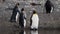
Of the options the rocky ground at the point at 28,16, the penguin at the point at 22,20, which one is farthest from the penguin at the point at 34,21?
the rocky ground at the point at 28,16

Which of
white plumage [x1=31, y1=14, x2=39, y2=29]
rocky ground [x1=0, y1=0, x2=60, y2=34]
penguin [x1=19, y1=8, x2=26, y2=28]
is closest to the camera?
white plumage [x1=31, y1=14, x2=39, y2=29]

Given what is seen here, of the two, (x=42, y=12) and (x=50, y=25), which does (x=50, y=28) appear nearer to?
(x=50, y=25)

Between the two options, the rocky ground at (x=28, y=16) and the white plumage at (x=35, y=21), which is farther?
the rocky ground at (x=28, y=16)

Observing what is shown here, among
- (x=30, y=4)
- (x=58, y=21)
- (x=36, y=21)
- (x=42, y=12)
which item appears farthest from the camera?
(x=30, y=4)

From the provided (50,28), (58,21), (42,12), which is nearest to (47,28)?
(50,28)

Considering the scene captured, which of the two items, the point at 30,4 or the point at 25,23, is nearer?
the point at 25,23

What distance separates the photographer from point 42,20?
88.1 ft

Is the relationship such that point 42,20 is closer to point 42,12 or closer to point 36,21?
point 36,21

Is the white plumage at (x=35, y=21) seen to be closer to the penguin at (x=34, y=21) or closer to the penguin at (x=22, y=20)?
the penguin at (x=34, y=21)

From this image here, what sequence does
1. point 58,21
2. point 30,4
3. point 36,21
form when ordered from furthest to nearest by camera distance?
point 30,4 < point 58,21 < point 36,21

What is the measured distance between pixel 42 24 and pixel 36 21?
1.43 meters

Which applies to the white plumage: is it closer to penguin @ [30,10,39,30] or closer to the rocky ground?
penguin @ [30,10,39,30]

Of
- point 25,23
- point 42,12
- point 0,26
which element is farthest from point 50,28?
point 42,12

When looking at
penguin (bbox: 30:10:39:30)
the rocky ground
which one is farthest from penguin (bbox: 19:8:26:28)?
penguin (bbox: 30:10:39:30)
